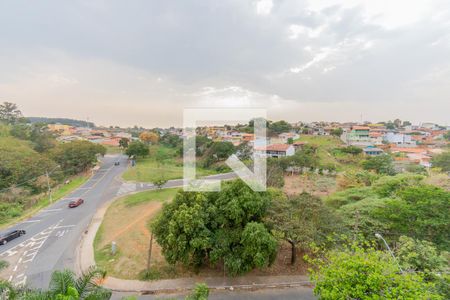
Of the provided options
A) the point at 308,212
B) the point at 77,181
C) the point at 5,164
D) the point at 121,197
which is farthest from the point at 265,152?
the point at 5,164

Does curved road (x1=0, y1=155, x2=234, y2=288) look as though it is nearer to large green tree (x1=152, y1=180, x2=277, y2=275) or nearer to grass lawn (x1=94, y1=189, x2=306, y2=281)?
grass lawn (x1=94, y1=189, x2=306, y2=281)

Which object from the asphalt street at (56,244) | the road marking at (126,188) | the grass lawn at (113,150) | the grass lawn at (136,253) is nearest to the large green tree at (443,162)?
the grass lawn at (136,253)

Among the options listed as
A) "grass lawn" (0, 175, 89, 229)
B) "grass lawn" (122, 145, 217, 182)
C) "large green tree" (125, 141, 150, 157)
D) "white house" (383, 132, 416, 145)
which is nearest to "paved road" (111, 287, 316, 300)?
"grass lawn" (0, 175, 89, 229)

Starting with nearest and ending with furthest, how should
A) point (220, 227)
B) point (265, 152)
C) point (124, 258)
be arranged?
point (220, 227) → point (124, 258) → point (265, 152)

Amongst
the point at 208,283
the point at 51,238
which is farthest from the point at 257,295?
the point at 51,238

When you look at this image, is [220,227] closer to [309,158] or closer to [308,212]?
[308,212]

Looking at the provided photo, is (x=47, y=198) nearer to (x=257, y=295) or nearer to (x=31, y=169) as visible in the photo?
(x=31, y=169)
